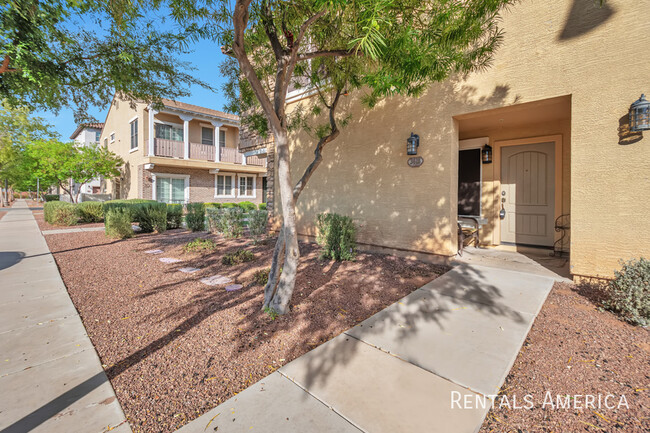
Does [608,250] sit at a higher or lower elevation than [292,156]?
lower

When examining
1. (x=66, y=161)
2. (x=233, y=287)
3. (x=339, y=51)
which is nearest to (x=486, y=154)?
(x=339, y=51)

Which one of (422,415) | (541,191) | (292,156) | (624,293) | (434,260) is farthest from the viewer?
(292,156)

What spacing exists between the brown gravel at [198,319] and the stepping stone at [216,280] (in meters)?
0.17

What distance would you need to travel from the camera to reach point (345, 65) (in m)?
4.80

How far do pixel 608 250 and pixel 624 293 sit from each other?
1.13 meters

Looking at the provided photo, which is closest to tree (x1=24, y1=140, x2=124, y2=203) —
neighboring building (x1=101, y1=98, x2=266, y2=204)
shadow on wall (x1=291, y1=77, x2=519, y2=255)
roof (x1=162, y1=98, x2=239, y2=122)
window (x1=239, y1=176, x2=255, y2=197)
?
neighboring building (x1=101, y1=98, x2=266, y2=204)

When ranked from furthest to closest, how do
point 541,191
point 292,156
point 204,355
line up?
point 292,156 < point 541,191 < point 204,355

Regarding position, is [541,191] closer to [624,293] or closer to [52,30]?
[624,293]

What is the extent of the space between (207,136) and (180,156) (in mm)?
2843

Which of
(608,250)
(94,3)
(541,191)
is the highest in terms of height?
(94,3)

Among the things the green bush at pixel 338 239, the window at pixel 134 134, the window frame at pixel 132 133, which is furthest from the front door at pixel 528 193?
the window at pixel 134 134

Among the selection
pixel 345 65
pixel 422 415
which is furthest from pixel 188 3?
pixel 422 415

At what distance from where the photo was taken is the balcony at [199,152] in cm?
1543

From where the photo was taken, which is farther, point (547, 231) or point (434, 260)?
point (547, 231)
